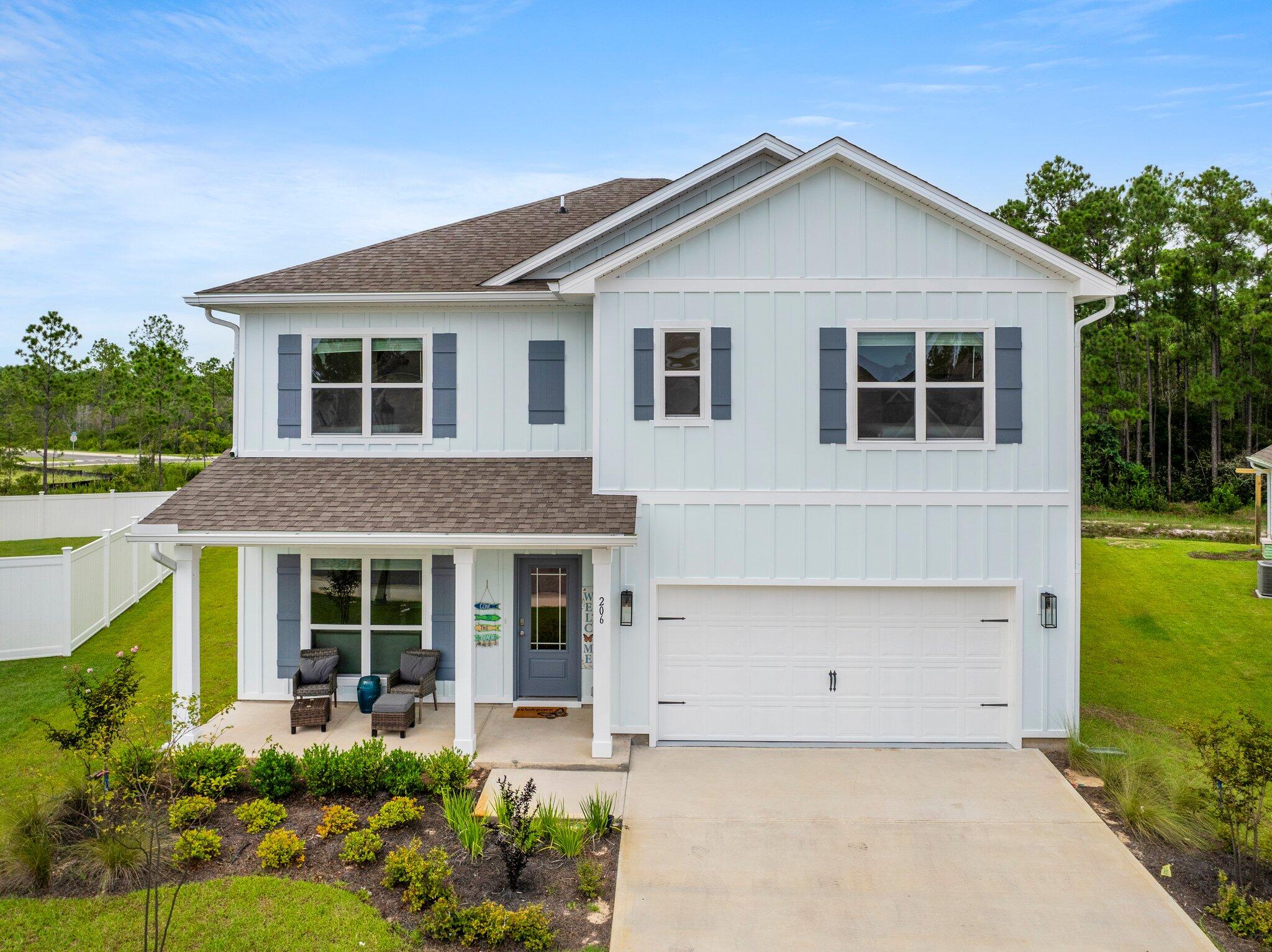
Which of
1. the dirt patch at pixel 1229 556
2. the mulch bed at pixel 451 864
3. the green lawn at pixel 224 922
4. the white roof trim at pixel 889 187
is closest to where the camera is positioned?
the green lawn at pixel 224 922

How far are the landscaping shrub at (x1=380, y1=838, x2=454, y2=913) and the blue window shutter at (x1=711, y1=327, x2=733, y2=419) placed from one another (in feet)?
19.0

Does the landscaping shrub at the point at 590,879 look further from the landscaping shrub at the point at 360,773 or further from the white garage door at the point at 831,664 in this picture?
the white garage door at the point at 831,664

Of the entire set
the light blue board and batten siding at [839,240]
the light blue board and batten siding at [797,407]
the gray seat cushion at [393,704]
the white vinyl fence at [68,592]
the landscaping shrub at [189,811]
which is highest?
the light blue board and batten siding at [839,240]

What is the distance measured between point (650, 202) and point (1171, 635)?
12555 mm

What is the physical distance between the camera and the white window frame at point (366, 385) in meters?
10.4

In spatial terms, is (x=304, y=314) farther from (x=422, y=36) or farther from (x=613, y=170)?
(x=613, y=170)

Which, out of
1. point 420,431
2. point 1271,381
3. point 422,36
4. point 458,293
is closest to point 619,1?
point 422,36

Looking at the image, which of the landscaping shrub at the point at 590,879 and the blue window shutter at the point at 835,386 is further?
the blue window shutter at the point at 835,386

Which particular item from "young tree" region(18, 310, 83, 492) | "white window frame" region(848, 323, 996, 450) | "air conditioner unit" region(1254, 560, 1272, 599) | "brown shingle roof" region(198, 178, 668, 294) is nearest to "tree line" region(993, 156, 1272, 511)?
"air conditioner unit" region(1254, 560, 1272, 599)

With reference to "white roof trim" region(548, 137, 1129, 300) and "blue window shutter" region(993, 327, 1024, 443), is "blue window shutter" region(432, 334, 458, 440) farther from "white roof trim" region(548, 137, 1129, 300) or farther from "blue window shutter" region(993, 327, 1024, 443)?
"blue window shutter" region(993, 327, 1024, 443)

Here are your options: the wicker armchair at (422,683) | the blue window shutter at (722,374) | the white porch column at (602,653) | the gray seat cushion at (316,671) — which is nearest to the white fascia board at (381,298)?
the blue window shutter at (722,374)

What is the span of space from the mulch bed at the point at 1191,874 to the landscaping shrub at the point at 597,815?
4.97m

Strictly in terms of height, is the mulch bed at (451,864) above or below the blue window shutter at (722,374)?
below

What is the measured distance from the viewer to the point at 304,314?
10516mm
